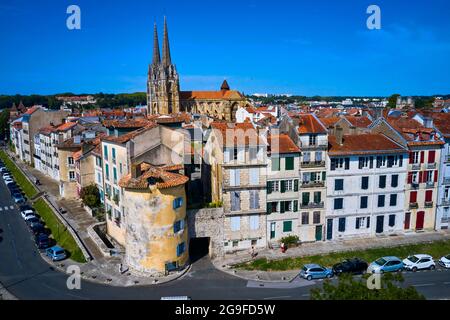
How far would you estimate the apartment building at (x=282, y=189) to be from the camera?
46.2 meters

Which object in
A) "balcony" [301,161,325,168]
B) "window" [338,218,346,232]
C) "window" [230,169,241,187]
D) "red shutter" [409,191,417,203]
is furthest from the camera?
"red shutter" [409,191,417,203]

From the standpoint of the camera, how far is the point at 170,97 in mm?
172750

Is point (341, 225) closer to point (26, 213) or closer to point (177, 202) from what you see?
point (177, 202)

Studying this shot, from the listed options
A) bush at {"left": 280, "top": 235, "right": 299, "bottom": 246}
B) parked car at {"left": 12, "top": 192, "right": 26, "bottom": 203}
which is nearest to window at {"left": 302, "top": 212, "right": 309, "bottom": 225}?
bush at {"left": 280, "top": 235, "right": 299, "bottom": 246}

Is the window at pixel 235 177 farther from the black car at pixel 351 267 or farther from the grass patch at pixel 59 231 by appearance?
the grass patch at pixel 59 231

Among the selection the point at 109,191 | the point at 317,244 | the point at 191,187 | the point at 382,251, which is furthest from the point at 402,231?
the point at 109,191

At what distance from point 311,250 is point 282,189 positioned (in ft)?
27.3

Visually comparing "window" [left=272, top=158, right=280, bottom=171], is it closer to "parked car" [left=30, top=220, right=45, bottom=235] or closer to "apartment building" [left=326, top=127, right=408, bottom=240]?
"apartment building" [left=326, top=127, right=408, bottom=240]

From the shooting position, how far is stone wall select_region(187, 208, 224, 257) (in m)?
45.1

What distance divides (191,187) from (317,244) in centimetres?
1900

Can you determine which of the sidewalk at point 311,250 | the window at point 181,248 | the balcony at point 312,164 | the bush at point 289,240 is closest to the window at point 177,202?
the window at point 181,248

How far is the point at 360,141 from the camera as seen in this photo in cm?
5044

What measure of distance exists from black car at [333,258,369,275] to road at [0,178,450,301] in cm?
322
